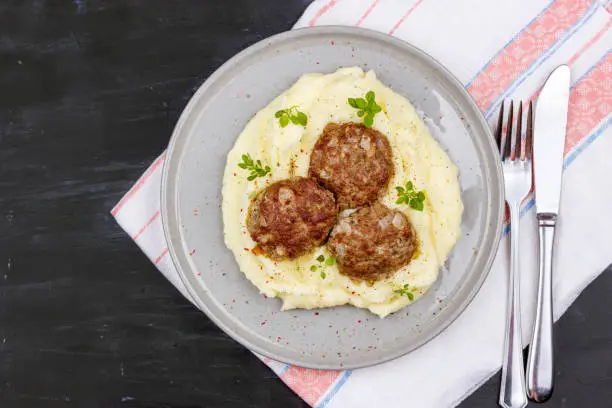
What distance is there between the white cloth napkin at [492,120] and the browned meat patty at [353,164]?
1.07m

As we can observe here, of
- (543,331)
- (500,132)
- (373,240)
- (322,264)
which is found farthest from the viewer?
(500,132)

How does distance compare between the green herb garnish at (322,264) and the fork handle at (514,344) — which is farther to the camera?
the fork handle at (514,344)

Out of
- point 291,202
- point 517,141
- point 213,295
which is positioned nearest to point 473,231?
point 517,141

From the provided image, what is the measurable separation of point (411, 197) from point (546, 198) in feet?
3.64

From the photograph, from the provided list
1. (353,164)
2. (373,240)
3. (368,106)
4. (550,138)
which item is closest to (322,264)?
(373,240)

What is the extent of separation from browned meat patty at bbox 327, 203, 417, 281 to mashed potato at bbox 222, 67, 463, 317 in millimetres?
177

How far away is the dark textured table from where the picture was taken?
448cm

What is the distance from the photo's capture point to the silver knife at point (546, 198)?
4.01m

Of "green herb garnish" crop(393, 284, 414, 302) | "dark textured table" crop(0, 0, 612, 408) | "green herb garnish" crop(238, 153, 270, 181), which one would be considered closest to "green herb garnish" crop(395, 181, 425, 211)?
"green herb garnish" crop(393, 284, 414, 302)

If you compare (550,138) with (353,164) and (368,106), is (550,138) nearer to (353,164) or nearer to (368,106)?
(368,106)

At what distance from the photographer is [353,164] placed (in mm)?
3670

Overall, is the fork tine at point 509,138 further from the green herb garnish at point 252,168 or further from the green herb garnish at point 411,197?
the green herb garnish at point 252,168

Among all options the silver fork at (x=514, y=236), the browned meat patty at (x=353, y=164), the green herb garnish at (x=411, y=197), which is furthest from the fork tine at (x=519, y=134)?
the browned meat patty at (x=353, y=164)

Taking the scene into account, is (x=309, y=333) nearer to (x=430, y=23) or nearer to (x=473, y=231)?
(x=473, y=231)
